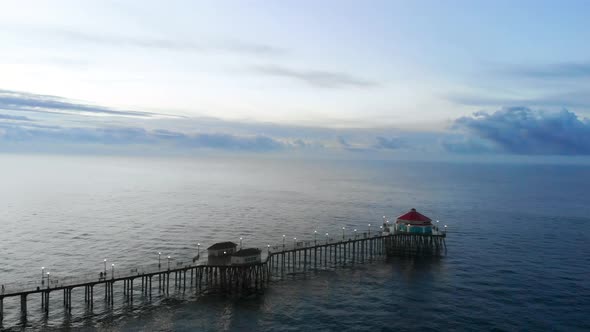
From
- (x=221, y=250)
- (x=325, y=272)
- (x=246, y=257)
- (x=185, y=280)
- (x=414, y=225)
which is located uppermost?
(x=414, y=225)

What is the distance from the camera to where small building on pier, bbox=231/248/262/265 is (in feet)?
234

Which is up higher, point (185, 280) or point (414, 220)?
point (414, 220)

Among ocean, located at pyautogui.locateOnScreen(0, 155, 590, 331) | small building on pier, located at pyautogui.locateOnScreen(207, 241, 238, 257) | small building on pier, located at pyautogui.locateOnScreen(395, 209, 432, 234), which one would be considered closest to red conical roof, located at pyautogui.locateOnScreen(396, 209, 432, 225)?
small building on pier, located at pyautogui.locateOnScreen(395, 209, 432, 234)

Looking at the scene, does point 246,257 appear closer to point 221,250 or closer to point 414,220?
point 221,250

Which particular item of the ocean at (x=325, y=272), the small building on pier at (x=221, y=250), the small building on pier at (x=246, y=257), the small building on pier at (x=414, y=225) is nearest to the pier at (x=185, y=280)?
the small building on pier at (x=246, y=257)

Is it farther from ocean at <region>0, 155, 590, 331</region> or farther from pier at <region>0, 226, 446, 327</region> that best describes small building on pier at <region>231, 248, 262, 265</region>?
ocean at <region>0, 155, 590, 331</region>

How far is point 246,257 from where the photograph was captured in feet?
235

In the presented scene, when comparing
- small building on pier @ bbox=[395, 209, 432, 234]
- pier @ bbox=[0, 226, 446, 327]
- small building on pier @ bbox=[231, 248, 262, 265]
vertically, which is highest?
small building on pier @ bbox=[395, 209, 432, 234]

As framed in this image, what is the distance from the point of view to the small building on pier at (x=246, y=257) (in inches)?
2813

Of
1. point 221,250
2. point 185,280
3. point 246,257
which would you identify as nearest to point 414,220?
point 246,257

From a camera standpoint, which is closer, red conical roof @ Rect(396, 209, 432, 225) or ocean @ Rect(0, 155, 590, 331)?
ocean @ Rect(0, 155, 590, 331)

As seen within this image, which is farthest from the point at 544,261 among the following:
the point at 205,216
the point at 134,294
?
the point at 205,216

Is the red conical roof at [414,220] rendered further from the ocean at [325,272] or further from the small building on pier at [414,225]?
the ocean at [325,272]

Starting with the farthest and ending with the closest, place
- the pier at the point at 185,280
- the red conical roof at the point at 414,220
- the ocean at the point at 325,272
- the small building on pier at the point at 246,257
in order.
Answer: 1. the red conical roof at the point at 414,220
2. the small building on pier at the point at 246,257
3. the pier at the point at 185,280
4. the ocean at the point at 325,272
